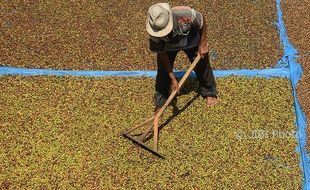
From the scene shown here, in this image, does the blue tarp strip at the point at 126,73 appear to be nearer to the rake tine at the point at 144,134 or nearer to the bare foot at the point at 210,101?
the bare foot at the point at 210,101

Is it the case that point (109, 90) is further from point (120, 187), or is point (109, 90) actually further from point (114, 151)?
point (120, 187)

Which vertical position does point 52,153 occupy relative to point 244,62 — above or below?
below

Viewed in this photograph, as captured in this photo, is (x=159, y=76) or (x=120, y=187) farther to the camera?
(x=159, y=76)

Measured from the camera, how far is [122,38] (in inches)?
257

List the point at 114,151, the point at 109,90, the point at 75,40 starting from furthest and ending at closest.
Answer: the point at 75,40, the point at 109,90, the point at 114,151

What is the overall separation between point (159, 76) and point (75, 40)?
6.36 feet

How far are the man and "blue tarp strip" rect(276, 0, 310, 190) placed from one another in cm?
102

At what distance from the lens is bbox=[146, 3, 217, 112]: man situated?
432 cm

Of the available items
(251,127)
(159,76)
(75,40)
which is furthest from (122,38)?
(251,127)

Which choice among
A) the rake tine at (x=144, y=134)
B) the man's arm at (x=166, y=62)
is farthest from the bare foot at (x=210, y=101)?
the rake tine at (x=144, y=134)

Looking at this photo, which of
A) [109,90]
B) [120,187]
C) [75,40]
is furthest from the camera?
[75,40]

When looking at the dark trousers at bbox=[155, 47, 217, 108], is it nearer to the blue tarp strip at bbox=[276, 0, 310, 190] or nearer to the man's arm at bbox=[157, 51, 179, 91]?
the man's arm at bbox=[157, 51, 179, 91]

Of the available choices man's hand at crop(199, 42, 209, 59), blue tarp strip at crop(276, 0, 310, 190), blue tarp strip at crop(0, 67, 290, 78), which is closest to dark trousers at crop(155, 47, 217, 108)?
Answer: man's hand at crop(199, 42, 209, 59)

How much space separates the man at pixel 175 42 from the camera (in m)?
4.32
